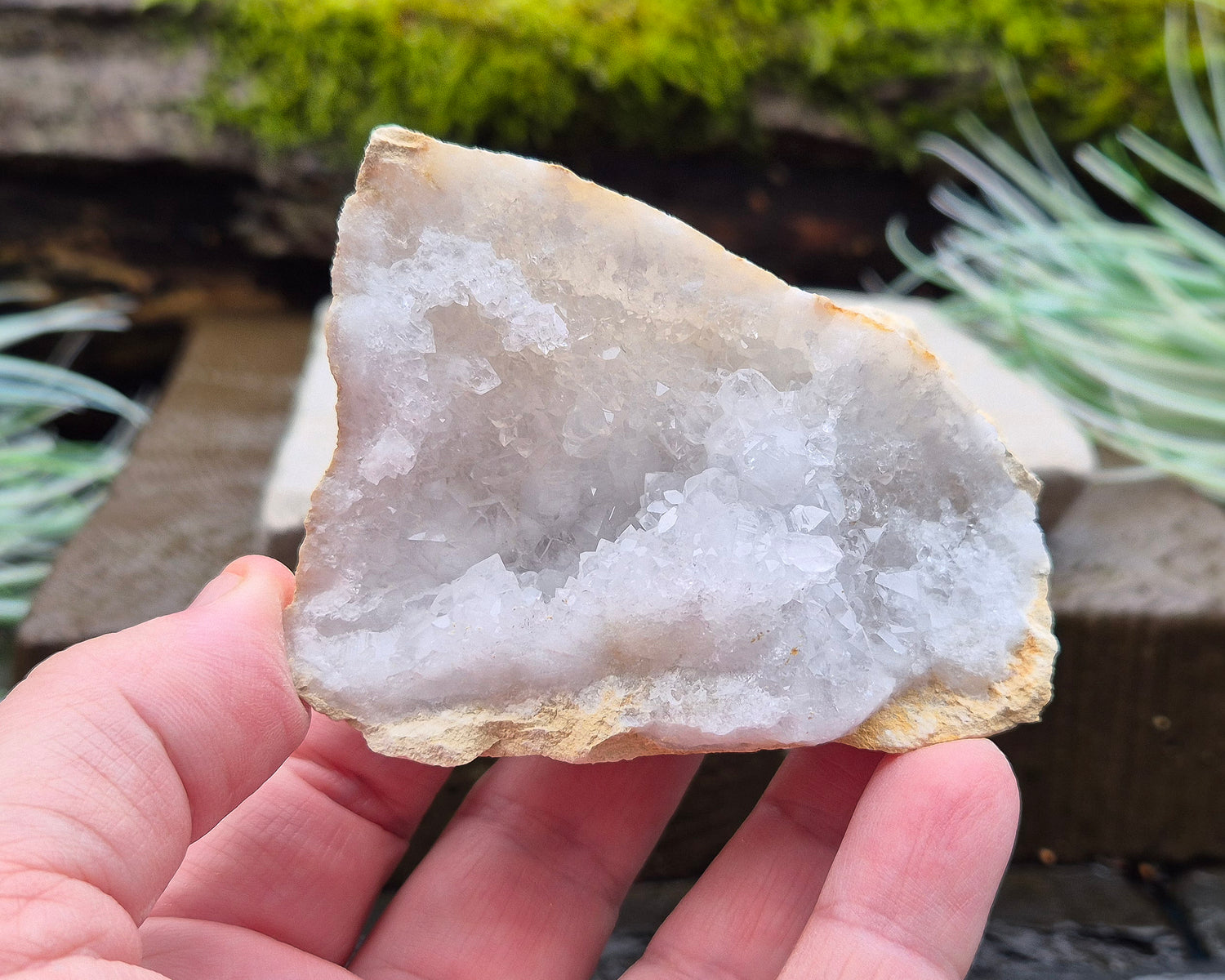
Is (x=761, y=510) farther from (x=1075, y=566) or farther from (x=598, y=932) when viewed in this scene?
(x=1075, y=566)

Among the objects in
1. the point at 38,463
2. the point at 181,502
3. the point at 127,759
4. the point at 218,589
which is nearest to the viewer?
the point at 127,759

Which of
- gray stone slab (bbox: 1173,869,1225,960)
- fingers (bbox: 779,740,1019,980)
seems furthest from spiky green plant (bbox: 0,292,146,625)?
gray stone slab (bbox: 1173,869,1225,960)

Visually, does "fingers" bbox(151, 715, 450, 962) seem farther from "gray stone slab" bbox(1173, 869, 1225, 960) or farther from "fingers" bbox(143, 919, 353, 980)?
"gray stone slab" bbox(1173, 869, 1225, 960)

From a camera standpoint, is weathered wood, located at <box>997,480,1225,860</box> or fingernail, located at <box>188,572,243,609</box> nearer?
fingernail, located at <box>188,572,243,609</box>

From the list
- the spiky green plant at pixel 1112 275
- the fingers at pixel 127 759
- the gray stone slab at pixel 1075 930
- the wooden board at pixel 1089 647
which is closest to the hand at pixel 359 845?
the fingers at pixel 127 759

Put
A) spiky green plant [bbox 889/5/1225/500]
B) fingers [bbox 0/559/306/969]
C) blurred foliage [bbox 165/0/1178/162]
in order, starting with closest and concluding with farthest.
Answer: fingers [bbox 0/559/306/969]
spiky green plant [bbox 889/5/1225/500]
blurred foliage [bbox 165/0/1178/162]

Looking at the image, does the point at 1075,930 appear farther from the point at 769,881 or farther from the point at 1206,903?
the point at 769,881

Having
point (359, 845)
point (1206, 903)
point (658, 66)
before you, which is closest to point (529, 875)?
point (359, 845)

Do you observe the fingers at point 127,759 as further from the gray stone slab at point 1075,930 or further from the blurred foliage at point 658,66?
the blurred foliage at point 658,66
